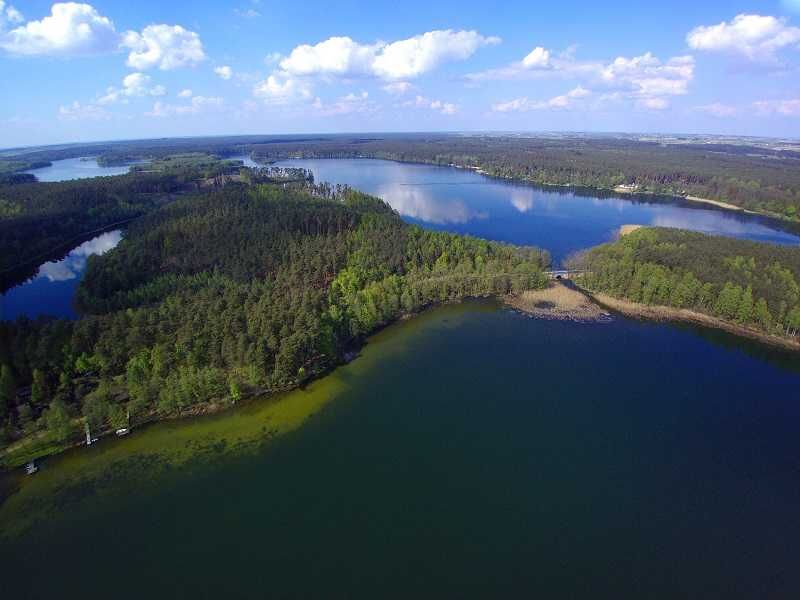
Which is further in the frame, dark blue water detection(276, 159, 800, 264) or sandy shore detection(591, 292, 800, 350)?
dark blue water detection(276, 159, 800, 264)

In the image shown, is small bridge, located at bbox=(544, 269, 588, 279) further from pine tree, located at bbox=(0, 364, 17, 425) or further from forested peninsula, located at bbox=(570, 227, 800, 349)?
pine tree, located at bbox=(0, 364, 17, 425)

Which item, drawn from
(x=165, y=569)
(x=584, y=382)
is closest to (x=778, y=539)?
(x=584, y=382)

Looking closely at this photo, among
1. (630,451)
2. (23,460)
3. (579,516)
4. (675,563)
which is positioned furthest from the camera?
(630,451)

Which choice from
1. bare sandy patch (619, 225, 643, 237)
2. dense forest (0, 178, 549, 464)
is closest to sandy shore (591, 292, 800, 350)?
dense forest (0, 178, 549, 464)

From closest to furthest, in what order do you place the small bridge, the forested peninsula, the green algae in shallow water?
the green algae in shallow water → the forested peninsula → the small bridge

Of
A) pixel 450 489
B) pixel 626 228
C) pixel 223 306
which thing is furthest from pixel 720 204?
pixel 223 306

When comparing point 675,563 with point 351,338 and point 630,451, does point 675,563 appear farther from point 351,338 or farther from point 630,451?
point 351,338
